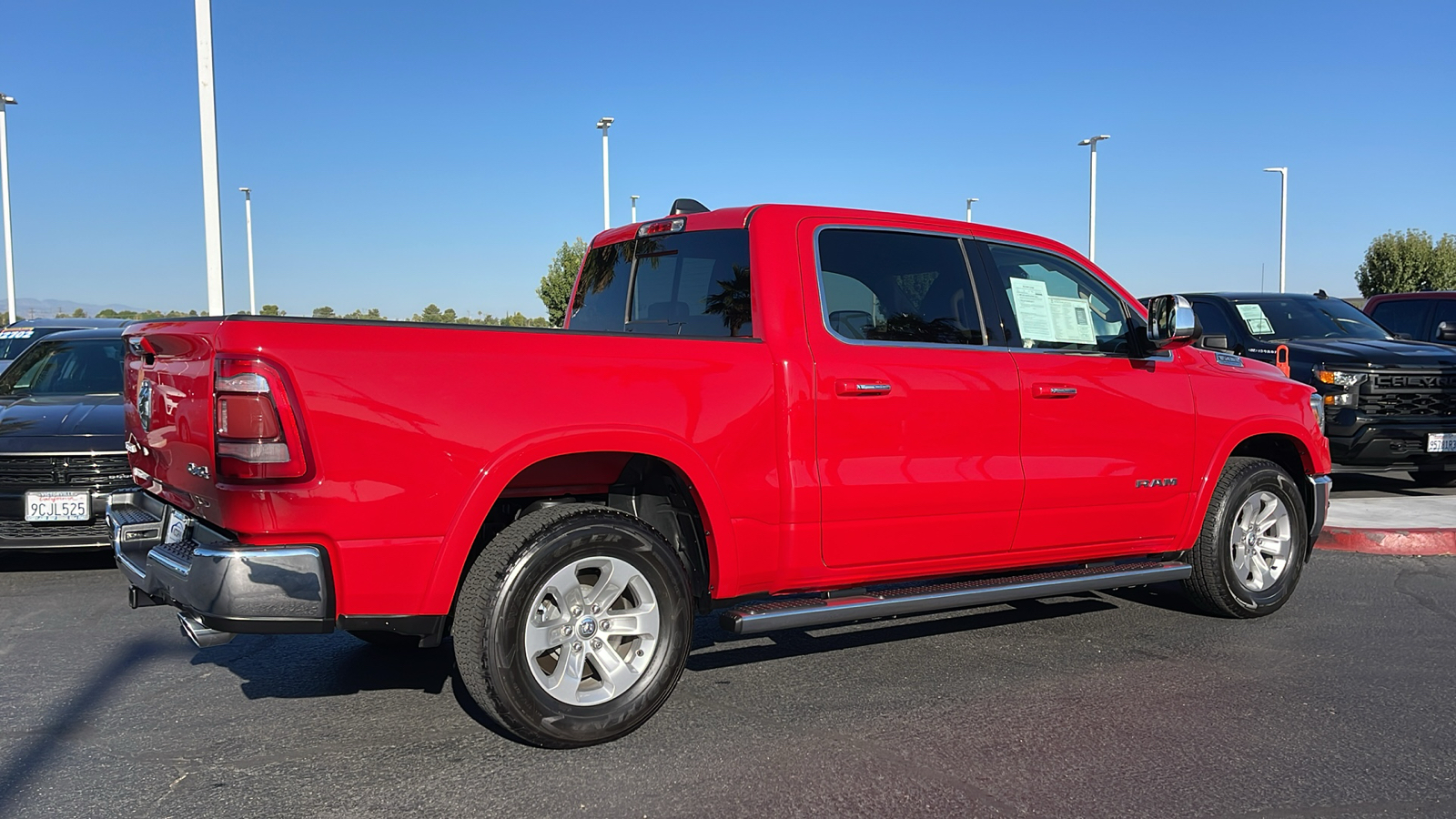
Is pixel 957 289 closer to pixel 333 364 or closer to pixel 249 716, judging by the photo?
pixel 333 364

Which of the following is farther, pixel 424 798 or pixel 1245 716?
pixel 1245 716

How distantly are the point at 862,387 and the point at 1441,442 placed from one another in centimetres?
712

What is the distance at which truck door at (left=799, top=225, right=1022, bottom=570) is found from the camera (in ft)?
13.9

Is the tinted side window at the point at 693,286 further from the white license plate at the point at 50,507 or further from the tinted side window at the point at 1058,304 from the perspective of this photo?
the white license plate at the point at 50,507

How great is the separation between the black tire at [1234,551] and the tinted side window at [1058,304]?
989 mm

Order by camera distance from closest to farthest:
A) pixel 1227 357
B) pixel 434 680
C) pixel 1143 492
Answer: pixel 434 680
pixel 1143 492
pixel 1227 357

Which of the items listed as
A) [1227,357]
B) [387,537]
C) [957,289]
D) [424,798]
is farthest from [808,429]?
[1227,357]

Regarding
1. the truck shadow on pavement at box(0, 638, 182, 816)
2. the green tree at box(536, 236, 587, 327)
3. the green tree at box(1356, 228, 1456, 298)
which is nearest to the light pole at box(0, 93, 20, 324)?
the green tree at box(536, 236, 587, 327)

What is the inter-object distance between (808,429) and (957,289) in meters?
1.14

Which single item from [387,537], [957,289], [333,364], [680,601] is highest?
[957,289]

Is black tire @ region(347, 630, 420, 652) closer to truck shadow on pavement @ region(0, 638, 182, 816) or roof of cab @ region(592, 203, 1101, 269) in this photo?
truck shadow on pavement @ region(0, 638, 182, 816)

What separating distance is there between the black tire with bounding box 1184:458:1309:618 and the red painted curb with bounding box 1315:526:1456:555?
2.11 meters

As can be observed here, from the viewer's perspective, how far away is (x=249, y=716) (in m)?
4.15

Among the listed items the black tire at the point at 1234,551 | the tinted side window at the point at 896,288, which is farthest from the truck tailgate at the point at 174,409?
the black tire at the point at 1234,551
